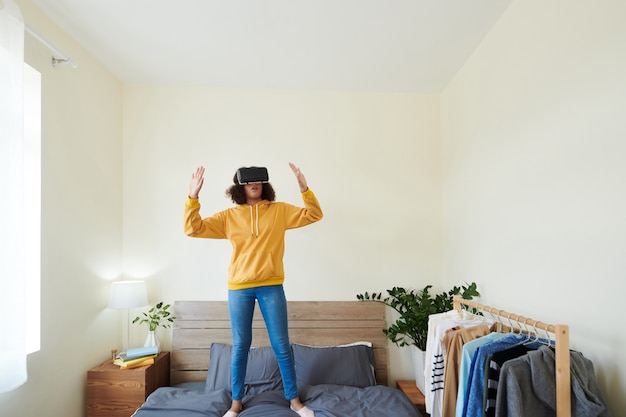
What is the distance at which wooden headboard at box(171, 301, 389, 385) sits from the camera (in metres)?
2.89

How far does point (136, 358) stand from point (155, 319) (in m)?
0.32

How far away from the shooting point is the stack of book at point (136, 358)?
2568mm

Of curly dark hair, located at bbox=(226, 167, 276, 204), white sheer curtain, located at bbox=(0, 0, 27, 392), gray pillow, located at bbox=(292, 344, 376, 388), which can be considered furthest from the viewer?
gray pillow, located at bbox=(292, 344, 376, 388)

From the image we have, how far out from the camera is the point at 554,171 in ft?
5.66

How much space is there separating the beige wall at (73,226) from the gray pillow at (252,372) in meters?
0.80

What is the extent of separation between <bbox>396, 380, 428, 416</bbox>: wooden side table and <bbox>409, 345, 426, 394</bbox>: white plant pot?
0.13ft

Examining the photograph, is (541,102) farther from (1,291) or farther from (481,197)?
(1,291)

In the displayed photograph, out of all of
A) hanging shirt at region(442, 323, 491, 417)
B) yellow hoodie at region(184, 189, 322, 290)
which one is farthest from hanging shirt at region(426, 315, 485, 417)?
yellow hoodie at region(184, 189, 322, 290)

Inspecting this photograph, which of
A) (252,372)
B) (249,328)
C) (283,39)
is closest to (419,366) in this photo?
(252,372)

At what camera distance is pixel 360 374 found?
8.77 feet

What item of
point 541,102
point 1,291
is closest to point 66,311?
point 1,291

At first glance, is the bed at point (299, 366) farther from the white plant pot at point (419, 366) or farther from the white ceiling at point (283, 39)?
the white ceiling at point (283, 39)

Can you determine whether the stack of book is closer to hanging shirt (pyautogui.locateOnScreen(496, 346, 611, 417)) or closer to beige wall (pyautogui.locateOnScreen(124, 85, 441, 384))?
beige wall (pyautogui.locateOnScreen(124, 85, 441, 384))

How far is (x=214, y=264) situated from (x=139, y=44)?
162cm
